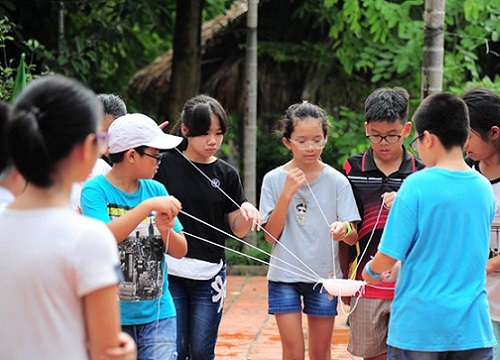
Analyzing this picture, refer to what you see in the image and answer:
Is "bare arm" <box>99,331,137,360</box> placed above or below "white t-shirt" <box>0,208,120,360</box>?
below

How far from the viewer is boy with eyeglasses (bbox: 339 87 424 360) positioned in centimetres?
523

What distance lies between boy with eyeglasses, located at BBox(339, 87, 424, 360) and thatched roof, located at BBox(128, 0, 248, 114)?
857 centimetres

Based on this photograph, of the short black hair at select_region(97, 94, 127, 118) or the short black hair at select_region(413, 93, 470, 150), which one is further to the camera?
the short black hair at select_region(97, 94, 127, 118)

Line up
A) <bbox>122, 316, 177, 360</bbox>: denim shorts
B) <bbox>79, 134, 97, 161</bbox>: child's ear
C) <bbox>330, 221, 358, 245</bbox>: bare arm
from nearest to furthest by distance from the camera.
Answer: <bbox>79, 134, 97, 161</bbox>: child's ear < <bbox>122, 316, 177, 360</bbox>: denim shorts < <bbox>330, 221, 358, 245</bbox>: bare arm

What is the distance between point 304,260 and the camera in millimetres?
5367

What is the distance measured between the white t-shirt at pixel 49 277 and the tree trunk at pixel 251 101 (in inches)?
357

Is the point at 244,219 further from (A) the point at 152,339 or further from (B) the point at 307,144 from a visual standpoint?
(A) the point at 152,339

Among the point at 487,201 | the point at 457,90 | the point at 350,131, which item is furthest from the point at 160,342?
the point at 350,131

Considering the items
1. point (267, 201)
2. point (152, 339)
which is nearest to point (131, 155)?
point (152, 339)

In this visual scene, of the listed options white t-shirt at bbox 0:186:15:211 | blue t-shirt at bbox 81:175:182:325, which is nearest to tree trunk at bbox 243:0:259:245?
blue t-shirt at bbox 81:175:182:325

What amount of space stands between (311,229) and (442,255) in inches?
60.1

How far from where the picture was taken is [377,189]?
5.33 metres

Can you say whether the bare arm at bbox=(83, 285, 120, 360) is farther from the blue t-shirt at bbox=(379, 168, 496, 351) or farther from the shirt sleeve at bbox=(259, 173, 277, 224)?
the shirt sleeve at bbox=(259, 173, 277, 224)

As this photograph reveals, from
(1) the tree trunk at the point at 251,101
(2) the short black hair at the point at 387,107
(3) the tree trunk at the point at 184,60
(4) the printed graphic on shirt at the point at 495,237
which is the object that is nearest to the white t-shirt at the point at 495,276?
(4) the printed graphic on shirt at the point at 495,237
